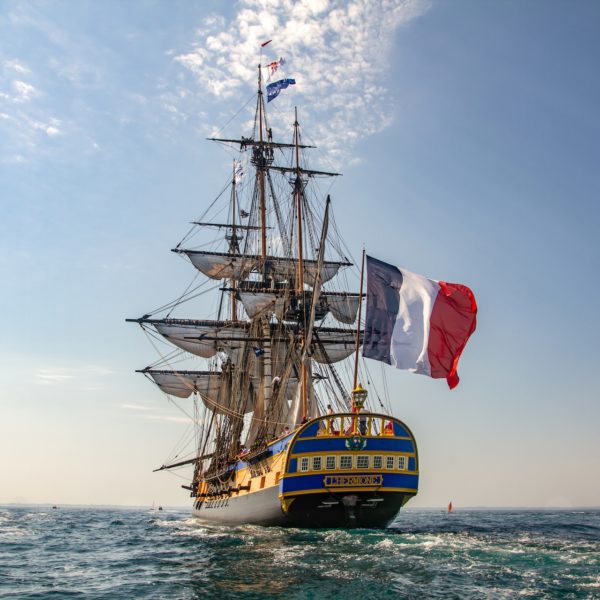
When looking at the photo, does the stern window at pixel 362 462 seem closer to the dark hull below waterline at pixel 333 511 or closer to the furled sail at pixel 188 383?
the dark hull below waterline at pixel 333 511

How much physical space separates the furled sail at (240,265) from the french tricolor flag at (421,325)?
31450 mm

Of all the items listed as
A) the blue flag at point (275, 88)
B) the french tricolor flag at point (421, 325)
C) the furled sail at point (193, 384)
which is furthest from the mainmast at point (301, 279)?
the furled sail at point (193, 384)

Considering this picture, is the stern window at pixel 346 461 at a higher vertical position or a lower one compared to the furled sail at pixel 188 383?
lower

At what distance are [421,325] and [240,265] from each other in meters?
40.0

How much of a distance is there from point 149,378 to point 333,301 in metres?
20.3

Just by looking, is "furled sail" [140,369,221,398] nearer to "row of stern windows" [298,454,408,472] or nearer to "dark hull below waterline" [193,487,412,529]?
"dark hull below waterline" [193,487,412,529]

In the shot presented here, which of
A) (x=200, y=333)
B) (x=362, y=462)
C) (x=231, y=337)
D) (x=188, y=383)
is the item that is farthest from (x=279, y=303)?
(x=362, y=462)

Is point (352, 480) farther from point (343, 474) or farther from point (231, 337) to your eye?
point (231, 337)

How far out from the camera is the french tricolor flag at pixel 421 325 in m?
24.4

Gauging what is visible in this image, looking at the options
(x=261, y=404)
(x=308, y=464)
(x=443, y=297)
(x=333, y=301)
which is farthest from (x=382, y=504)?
(x=333, y=301)

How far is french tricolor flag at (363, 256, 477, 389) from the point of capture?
2442 cm

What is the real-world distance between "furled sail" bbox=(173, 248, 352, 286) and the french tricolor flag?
31.4 metres

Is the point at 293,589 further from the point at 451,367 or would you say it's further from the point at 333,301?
the point at 333,301

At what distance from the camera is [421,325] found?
25250 mm
